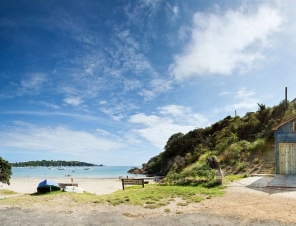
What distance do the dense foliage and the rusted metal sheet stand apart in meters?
3.58

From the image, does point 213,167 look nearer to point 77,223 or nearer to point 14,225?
point 77,223

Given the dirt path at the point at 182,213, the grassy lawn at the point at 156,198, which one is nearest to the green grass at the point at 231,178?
the grassy lawn at the point at 156,198

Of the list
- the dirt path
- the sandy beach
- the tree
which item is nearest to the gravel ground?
the dirt path

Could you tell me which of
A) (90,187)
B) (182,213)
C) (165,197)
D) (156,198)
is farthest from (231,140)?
(182,213)

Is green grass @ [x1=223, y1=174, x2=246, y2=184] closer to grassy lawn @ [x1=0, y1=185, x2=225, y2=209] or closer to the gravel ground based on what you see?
grassy lawn @ [x1=0, y1=185, x2=225, y2=209]

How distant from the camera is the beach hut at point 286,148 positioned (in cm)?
2097

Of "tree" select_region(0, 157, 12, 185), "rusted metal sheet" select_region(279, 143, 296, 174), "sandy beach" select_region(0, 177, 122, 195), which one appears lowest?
"sandy beach" select_region(0, 177, 122, 195)

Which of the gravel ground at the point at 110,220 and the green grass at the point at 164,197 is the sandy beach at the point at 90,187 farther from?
the gravel ground at the point at 110,220

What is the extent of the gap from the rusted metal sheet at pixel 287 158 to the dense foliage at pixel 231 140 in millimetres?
3582

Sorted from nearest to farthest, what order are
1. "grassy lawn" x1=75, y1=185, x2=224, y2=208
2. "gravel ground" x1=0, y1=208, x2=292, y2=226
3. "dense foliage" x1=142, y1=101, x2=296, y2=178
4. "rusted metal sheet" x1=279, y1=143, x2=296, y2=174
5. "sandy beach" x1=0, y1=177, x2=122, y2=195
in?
"gravel ground" x1=0, y1=208, x2=292, y2=226, "grassy lawn" x1=75, y1=185, x2=224, y2=208, "rusted metal sheet" x1=279, y1=143, x2=296, y2=174, "dense foliage" x1=142, y1=101, x2=296, y2=178, "sandy beach" x1=0, y1=177, x2=122, y2=195

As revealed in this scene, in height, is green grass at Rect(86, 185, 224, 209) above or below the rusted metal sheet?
below

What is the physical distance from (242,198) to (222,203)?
1.64 m

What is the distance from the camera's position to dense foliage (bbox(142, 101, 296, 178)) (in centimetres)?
2792

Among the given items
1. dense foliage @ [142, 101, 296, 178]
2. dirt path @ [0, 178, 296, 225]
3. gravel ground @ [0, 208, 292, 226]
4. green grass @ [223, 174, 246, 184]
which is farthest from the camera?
dense foliage @ [142, 101, 296, 178]
